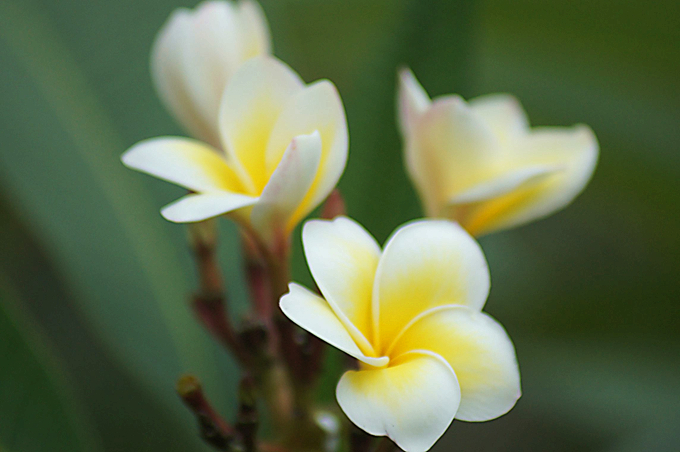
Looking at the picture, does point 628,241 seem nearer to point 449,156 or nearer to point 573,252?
point 573,252

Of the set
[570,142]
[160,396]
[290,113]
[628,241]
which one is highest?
[290,113]

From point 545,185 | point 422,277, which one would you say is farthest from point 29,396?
point 545,185

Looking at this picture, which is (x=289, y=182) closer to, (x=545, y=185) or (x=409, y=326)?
(x=409, y=326)

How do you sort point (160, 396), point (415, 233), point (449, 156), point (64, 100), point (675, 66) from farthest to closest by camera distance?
1. point (675, 66)
2. point (64, 100)
3. point (160, 396)
4. point (449, 156)
5. point (415, 233)

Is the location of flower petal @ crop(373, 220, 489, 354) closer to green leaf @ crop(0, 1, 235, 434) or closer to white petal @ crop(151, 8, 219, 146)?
white petal @ crop(151, 8, 219, 146)

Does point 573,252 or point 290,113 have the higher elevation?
point 290,113

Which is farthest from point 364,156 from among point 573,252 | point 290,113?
point 573,252

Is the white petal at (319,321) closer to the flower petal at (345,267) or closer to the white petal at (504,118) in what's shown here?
the flower petal at (345,267)

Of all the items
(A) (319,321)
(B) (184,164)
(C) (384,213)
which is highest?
(B) (184,164)
